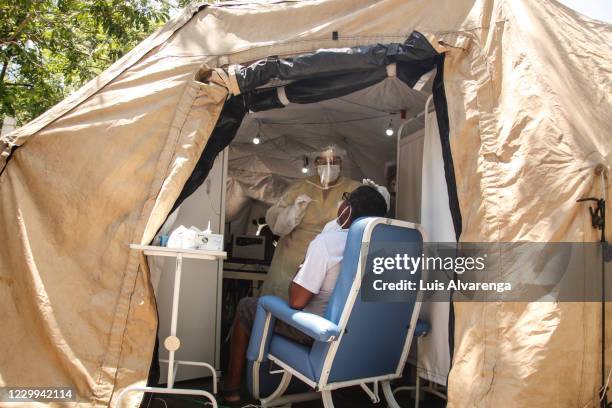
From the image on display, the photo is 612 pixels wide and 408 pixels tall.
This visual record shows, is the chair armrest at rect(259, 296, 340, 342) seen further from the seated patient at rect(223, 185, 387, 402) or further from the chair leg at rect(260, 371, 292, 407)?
the chair leg at rect(260, 371, 292, 407)

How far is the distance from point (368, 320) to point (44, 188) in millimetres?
2060

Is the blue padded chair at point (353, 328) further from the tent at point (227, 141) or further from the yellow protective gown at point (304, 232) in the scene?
the yellow protective gown at point (304, 232)

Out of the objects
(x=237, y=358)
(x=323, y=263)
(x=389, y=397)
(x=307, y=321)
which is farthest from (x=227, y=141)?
(x=389, y=397)

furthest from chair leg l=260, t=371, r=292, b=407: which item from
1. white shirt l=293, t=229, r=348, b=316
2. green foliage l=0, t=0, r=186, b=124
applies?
green foliage l=0, t=0, r=186, b=124

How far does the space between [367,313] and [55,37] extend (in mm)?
5789

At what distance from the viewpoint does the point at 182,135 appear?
9.89 feet

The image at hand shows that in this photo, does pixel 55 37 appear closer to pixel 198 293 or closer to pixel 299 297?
pixel 198 293

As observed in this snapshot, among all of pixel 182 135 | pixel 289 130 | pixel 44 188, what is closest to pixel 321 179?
pixel 289 130

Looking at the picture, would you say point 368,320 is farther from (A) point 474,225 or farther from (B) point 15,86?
(B) point 15,86

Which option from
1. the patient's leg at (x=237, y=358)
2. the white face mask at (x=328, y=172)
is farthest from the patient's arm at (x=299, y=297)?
the white face mask at (x=328, y=172)

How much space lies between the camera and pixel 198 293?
3.58 metres

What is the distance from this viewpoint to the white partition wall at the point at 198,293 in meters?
3.37

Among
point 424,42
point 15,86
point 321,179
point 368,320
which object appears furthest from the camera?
point 15,86

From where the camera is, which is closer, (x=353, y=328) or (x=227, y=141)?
(x=353, y=328)
